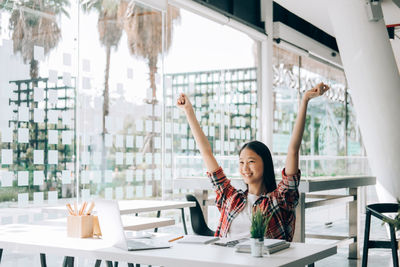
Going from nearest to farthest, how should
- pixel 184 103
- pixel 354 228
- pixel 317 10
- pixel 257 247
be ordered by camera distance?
1. pixel 257 247
2. pixel 184 103
3. pixel 354 228
4. pixel 317 10

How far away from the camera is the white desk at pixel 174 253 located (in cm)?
223

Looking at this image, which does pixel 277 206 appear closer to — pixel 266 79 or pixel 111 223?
pixel 111 223

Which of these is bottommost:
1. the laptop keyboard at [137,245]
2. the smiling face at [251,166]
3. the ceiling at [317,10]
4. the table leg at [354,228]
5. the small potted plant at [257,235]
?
the table leg at [354,228]

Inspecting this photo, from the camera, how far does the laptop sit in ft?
8.34

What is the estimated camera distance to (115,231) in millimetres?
2611

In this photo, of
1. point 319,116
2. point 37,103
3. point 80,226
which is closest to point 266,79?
point 319,116

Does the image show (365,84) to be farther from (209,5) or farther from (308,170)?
(209,5)

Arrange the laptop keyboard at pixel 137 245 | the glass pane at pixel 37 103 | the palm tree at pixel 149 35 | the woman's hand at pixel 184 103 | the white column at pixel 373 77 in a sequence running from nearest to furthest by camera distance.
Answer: the laptop keyboard at pixel 137 245 < the woman's hand at pixel 184 103 < the glass pane at pixel 37 103 < the white column at pixel 373 77 < the palm tree at pixel 149 35

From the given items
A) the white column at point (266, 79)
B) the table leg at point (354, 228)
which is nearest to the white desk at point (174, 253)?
the table leg at point (354, 228)

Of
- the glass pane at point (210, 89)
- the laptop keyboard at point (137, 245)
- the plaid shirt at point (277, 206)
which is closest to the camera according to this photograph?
the laptop keyboard at point (137, 245)

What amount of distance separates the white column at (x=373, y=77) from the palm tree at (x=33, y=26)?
11.1 ft

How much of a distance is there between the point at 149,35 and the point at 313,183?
2.91 metres

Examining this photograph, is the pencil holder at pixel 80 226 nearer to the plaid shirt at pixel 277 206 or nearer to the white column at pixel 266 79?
the plaid shirt at pixel 277 206

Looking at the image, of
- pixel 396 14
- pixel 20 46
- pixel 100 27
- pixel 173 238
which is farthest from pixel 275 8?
pixel 173 238
